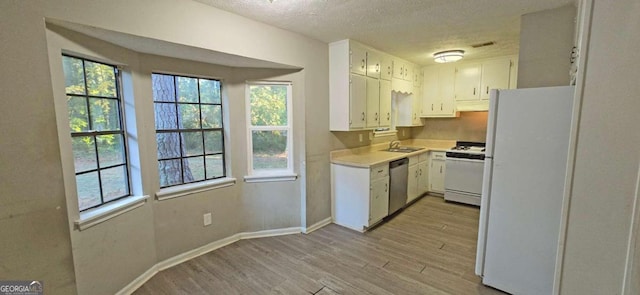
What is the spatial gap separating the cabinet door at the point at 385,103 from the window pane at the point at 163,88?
2718 millimetres

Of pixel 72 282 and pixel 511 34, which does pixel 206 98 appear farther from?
pixel 511 34

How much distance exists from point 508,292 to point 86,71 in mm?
3777

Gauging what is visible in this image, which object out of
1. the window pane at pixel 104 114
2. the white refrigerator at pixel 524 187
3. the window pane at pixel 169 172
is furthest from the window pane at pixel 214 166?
the white refrigerator at pixel 524 187

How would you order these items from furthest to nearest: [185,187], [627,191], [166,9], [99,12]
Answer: [185,187], [166,9], [99,12], [627,191]

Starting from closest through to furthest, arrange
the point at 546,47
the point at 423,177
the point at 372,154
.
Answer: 1. the point at 546,47
2. the point at 372,154
3. the point at 423,177

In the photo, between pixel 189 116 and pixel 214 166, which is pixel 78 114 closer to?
pixel 189 116

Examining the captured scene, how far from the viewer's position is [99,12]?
1.65m

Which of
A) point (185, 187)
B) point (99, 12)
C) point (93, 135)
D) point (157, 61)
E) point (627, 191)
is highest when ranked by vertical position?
point (99, 12)

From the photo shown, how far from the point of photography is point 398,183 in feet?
12.4

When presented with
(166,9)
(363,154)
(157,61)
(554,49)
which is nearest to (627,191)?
(554,49)

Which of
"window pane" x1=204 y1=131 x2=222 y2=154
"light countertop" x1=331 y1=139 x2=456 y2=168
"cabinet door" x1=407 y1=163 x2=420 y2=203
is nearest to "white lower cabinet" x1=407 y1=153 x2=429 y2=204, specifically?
"cabinet door" x1=407 y1=163 x2=420 y2=203

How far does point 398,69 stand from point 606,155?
314cm

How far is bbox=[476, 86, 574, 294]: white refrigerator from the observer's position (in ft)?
5.91

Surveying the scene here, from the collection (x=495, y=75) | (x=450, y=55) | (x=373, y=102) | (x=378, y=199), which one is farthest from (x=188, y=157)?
(x=495, y=75)
